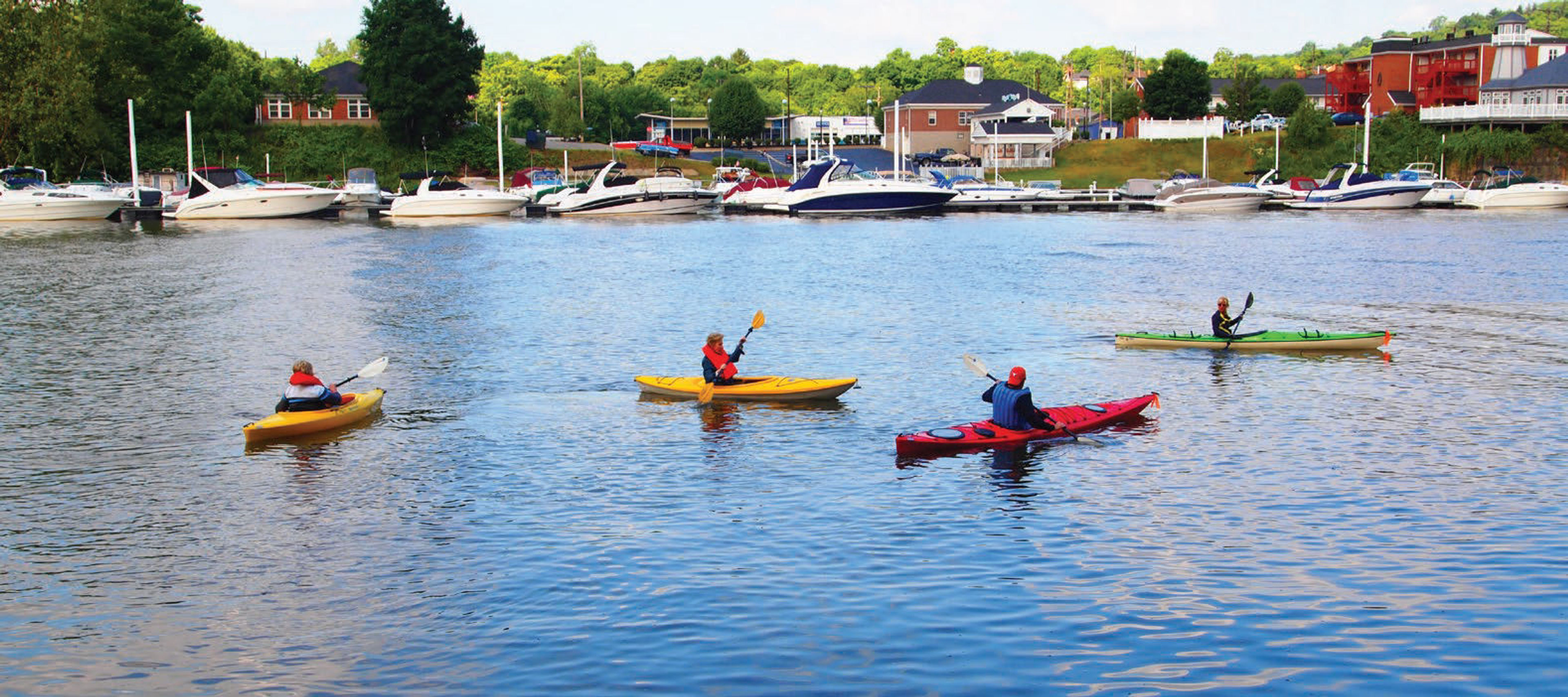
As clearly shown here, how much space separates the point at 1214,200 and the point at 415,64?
57.7m

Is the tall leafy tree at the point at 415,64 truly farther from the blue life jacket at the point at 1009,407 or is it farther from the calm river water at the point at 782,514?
the blue life jacket at the point at 1009,407

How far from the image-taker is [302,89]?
105625 millimetres

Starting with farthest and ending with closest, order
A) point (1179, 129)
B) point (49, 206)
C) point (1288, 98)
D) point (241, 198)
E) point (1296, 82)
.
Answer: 1. point (1296, 82)
2. point (1288, 98)
3. point (1179, 129)
4. point (241, 198)
5. point (49, 206)

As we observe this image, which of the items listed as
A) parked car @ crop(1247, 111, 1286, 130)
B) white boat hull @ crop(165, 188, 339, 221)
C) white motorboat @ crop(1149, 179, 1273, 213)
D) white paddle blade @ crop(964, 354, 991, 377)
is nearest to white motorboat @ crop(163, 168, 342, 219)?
white boat hull @ crop(165, 188, 339, 221)

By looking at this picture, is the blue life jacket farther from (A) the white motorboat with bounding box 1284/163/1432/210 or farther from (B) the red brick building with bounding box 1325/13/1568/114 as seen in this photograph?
(B) the red brick building with bounding box 1325/13/1568/114

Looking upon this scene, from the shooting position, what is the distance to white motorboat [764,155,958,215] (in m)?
78.4

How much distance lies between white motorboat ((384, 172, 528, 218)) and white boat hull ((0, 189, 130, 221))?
618 inches

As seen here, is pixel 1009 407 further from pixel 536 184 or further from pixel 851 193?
pixel 536 184

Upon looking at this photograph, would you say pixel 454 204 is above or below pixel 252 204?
below

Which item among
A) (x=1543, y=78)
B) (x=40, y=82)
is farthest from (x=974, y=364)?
(x=1543, y=78)

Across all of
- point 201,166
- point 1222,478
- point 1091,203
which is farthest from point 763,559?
point 201,166

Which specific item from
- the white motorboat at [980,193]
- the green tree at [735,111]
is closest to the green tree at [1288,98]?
the white motorboat at [980,193]

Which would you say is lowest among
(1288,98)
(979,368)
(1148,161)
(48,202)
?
(979,368)

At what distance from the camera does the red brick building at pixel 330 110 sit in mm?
106562
